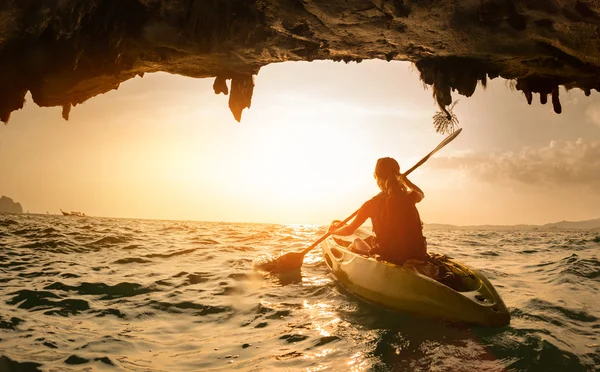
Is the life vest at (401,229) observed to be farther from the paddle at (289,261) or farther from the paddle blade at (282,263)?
the paddle blade at (282,263)

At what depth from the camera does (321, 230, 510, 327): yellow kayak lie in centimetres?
423

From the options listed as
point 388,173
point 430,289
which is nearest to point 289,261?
point 388,173

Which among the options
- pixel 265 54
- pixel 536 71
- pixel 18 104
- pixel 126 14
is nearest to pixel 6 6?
pixel 126 14

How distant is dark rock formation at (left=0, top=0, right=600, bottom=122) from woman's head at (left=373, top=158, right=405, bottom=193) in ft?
9.70

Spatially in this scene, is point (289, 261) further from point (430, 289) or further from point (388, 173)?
point (430, 289)

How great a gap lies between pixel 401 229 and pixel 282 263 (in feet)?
12.1

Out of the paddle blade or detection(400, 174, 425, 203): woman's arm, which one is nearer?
detection(400, 174, 425, 203): woman's arm

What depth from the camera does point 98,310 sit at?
16.3 ft

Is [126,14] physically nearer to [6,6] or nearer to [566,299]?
[6,6]

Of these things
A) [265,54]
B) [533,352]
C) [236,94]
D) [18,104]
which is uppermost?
[265,54]

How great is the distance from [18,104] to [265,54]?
636 cm

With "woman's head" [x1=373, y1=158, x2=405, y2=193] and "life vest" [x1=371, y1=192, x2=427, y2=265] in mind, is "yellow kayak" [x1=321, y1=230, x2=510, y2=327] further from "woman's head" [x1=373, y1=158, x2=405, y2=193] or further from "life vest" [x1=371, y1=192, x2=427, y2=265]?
"woman's head" [x1=373, y1=158, x2=405, y2=193]

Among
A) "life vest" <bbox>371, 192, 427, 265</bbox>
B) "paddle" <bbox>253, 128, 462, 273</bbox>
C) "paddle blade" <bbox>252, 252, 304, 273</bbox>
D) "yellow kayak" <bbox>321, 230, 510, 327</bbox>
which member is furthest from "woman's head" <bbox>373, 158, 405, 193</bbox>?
"paddle blade" <bbox>252, 252, 304, 273</bbox>

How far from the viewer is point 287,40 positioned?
25.8ft
